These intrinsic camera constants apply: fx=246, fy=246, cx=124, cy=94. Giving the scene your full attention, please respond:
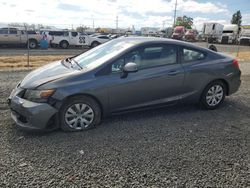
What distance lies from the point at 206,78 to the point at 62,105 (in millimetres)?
2881

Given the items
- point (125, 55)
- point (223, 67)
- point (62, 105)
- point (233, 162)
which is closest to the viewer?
point (233, 162)

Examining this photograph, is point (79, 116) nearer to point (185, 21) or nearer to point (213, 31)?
point (213, 31)

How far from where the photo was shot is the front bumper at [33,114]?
144 inches

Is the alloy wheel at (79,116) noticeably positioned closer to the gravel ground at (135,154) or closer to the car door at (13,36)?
the gravel ground at (135,154)

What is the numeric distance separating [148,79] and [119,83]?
57cm

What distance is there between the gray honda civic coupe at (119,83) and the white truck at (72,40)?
63.4 ft

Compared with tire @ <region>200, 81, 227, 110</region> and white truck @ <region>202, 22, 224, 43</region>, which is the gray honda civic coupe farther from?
white truck @ <region>202, 22, 224, 43</region>

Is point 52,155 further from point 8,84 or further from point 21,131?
point 8,84

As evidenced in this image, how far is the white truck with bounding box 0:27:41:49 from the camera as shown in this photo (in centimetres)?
2086

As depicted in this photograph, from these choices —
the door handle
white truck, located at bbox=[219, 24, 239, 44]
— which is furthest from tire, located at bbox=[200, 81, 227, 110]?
white truck, located at bbox=[219, 24, 239, 44]

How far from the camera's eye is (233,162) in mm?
3262

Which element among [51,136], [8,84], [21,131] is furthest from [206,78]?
[8,84]

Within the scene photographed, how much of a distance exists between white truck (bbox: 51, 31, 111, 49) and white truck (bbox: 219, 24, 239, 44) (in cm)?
2265

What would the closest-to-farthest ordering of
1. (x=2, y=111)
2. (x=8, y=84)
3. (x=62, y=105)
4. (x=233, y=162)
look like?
(x=233, y=162) → (x=62, y=105) → (x=2, y=111) → (x=8, y=84)
